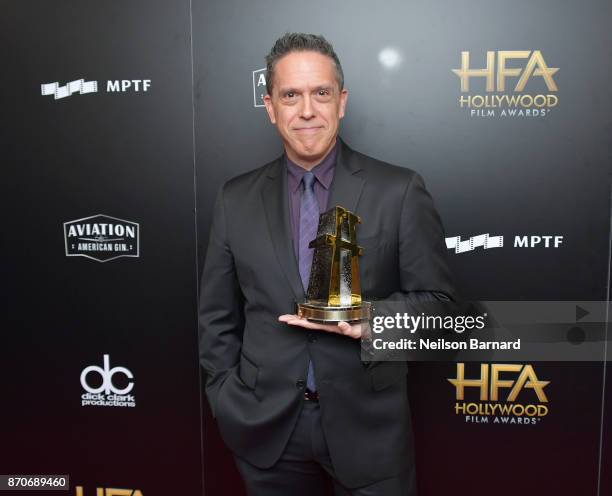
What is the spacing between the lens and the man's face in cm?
149

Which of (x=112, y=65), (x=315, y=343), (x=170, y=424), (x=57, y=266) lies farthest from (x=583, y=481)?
(x=112, y=65)

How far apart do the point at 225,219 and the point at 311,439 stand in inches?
25.8

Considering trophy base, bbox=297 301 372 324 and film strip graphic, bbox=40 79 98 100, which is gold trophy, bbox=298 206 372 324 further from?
film strip graphic, bbox=40 79 98 100

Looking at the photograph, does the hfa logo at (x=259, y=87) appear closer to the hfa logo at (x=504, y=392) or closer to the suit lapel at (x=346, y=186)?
the suit lapel at (x=346, y=186)

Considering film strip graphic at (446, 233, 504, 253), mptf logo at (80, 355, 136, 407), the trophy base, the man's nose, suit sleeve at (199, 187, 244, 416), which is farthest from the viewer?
mptf logo at (80, 355, 136, 407)

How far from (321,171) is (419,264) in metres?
0.37

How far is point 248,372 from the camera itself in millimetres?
1583

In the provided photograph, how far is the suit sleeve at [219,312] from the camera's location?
1647mm

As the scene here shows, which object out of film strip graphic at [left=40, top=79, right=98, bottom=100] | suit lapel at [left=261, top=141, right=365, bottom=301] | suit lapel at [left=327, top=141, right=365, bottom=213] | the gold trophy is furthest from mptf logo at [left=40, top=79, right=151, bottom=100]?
the gold trophy

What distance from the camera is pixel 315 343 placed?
4.91 ft

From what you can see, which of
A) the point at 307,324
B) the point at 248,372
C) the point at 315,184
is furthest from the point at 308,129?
the point at 248,372

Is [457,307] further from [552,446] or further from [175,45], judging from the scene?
[175,45]

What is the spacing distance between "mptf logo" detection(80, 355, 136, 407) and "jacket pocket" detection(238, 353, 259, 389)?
3.66 feet

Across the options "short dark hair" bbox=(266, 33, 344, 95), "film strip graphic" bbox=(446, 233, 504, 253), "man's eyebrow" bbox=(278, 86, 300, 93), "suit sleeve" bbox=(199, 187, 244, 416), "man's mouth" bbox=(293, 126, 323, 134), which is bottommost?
"suit sleeve" bbox=(199, 187, 244, 416)
